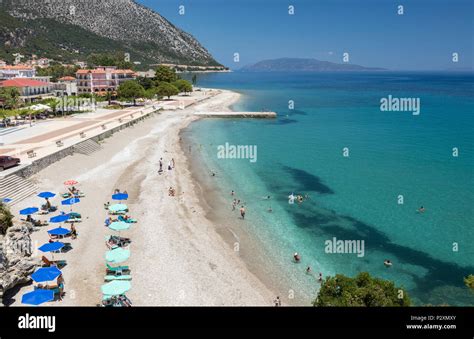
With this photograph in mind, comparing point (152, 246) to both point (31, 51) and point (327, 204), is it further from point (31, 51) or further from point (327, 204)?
point (31, 51)

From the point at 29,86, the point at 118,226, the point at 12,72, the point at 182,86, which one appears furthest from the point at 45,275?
the point at 182,86

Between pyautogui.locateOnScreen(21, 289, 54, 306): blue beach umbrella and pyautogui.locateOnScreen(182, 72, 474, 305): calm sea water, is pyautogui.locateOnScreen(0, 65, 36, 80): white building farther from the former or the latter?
pyautogui.locateOnScreen(21, 289, 54, 306): blue beach umbrella

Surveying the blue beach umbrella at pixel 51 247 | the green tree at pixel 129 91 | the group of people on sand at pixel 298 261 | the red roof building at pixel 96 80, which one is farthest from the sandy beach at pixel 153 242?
the red roof building at pixel 96 80

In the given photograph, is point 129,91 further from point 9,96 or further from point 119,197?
point 119,197

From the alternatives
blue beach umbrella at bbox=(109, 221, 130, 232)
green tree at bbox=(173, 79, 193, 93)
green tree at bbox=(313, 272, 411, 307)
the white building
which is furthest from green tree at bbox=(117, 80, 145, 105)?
green tree at bbox=(313, 272, 411, 307)

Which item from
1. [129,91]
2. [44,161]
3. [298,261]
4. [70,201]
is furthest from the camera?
[129,91]
